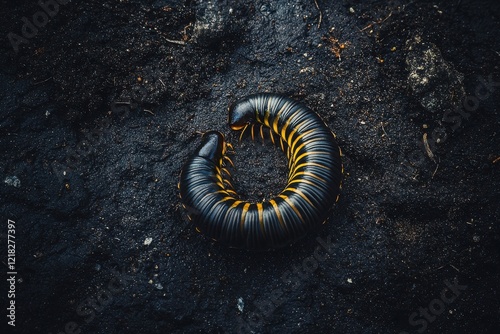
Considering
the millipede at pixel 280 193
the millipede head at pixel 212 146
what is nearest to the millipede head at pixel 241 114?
the millipede at pixel 280 193

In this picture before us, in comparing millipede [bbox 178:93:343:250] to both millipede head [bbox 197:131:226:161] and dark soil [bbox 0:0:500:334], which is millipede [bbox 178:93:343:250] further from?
dark soil [bbox 0:0:500:334]

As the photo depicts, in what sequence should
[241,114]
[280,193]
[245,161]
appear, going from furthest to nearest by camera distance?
1. [245,161]
2. [241,114]
3. [280,193]

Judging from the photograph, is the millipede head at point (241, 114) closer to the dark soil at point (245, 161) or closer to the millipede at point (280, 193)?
the millipede at point (280, 193)

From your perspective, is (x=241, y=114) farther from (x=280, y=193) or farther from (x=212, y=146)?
(x=280, y=193)

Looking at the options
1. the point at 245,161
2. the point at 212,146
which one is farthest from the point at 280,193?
the point at 212,146

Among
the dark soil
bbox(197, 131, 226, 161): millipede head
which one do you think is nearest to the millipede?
bbox(197, 131, 226, 161): millipede head

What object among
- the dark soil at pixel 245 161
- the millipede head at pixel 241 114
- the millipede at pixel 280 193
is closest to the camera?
the millipede at pixel 280 193
